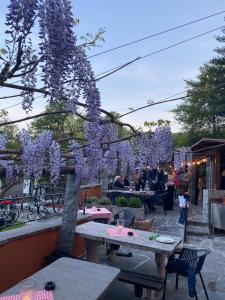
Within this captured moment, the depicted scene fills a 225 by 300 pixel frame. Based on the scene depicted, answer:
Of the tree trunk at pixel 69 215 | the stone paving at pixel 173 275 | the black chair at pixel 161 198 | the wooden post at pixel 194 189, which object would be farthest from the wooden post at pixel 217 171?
the tree trunk at pixel 69 215

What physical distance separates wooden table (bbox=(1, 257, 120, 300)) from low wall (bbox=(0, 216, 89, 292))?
1.06m

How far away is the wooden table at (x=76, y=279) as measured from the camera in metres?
3.29

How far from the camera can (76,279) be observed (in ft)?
12.3

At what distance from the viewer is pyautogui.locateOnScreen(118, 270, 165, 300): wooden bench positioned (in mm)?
4910

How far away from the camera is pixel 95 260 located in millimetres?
6469

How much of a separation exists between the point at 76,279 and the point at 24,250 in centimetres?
198

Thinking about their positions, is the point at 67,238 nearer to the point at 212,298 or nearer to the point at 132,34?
the point at 212,298

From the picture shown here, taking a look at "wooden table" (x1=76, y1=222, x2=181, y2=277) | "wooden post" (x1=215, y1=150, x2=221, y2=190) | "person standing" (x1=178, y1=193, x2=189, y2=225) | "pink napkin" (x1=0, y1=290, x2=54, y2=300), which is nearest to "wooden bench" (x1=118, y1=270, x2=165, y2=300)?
"wooden table" (x1=76, y1=222, x2=181, y2=277)

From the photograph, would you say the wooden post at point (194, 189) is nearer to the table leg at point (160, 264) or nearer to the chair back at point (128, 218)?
the chair back at point (128, 218)

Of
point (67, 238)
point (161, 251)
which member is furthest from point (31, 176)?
point (67, 238)

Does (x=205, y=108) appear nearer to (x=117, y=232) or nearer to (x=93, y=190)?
(x=93, y=190)

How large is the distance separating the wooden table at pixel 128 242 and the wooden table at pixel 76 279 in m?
1.40

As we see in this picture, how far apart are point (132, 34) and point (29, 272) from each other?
13.2ft

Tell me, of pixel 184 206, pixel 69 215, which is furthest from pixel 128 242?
pixel 184 206
